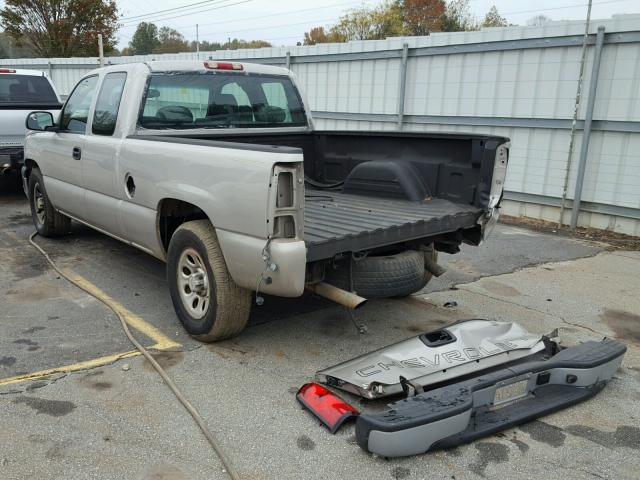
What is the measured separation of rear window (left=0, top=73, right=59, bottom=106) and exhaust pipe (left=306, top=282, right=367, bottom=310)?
325 inches

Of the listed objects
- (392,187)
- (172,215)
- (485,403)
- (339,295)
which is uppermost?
(392,187)

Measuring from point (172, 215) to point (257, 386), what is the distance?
1.58 m

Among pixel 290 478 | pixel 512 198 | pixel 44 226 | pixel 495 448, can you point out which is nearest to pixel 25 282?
pixel 44 226

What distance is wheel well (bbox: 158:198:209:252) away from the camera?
4.18m

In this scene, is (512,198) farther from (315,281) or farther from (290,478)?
(290,478)

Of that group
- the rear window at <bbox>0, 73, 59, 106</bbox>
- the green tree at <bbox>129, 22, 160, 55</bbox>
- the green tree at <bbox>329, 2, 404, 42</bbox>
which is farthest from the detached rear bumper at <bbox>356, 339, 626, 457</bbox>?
the green tree at <bbox>129, 22, 160, 55</bbox>

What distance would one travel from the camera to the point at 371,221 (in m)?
3.93

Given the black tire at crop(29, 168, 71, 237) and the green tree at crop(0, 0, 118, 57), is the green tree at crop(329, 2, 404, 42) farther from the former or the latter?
the black tire at crop(29, 168, 71, 237)

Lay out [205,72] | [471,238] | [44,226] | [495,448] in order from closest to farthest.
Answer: [495,448] < [471,238] < [205,72] < [44,226]

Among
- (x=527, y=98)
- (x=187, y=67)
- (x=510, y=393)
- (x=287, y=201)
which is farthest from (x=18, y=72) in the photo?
(x=510, y=393)

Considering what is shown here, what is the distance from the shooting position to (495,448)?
295 centimetres

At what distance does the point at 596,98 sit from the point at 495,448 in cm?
665

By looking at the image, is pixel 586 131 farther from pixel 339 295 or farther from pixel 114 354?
pixel 114 354

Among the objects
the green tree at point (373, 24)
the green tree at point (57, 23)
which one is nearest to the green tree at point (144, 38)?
the green tree at point (373, 24)
